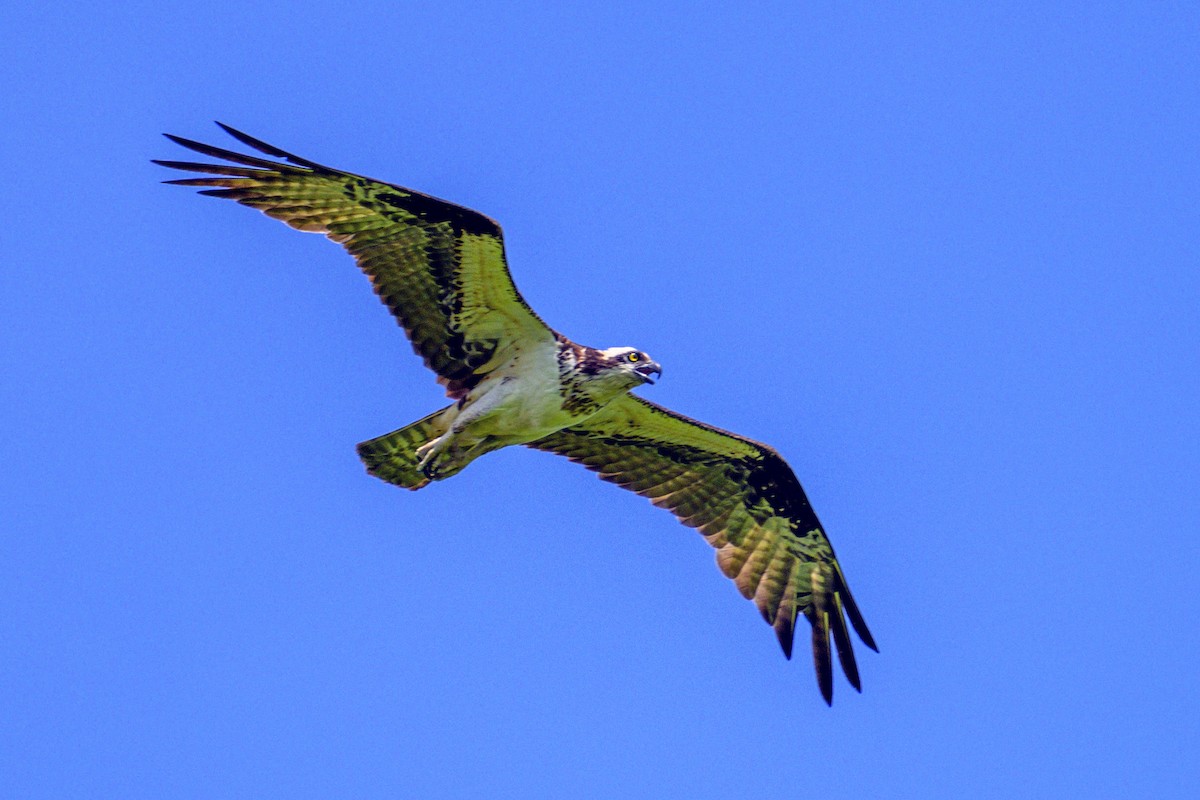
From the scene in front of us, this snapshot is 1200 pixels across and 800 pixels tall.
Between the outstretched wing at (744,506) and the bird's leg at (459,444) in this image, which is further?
the outstretched wing at (744,506)

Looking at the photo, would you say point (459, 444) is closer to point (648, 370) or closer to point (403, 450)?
point (403, 450)

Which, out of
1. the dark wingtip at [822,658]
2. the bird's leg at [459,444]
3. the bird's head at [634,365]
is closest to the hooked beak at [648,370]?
the bird's head at [634,365]

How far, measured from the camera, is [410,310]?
14.9 meters

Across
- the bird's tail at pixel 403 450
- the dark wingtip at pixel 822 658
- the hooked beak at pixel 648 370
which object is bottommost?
the dark wingtip at pixel 822 658

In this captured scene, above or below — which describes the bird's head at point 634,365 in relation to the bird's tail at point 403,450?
above

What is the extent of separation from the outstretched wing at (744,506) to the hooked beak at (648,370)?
1.48 meters

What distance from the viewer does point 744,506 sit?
17016 millimetres

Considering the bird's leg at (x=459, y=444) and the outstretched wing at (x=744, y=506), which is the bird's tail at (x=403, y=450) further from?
the outstretched wing at (x=744, y=506)

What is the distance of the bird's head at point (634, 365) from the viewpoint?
48.4ft

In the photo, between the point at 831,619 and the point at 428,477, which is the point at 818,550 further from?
the point at 428,477

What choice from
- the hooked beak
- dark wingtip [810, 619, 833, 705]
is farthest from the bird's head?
dark wingtip [810, 619, 833, 705]

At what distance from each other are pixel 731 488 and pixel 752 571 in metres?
0.90

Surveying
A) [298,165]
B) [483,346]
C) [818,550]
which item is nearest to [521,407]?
[483,346]

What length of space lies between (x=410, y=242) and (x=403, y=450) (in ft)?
6.61
